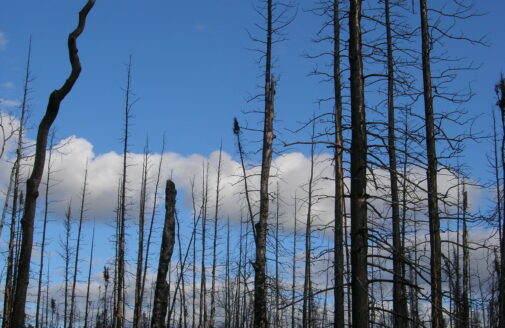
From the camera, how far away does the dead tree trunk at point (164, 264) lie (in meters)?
10.5

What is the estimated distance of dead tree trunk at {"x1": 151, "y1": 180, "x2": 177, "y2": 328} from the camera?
34.5 ft

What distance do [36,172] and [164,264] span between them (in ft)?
16.3

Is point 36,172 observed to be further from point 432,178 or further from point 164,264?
point 432,178

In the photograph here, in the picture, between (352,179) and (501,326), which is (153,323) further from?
(501,326)

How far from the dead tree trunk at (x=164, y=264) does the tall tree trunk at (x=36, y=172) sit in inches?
178

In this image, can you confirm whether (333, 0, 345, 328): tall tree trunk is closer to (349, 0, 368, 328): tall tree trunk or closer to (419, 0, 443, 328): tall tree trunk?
(349, 0, 368, 328): tall tree trunk

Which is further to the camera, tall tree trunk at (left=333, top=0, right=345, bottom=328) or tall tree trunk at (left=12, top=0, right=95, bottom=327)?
tall tree trunk at (left=12, top=0, right=95, bottom=327)

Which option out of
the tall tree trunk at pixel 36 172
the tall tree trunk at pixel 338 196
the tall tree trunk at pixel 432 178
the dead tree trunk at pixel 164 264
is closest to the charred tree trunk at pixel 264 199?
the tall tree trunk at pixel 338 196

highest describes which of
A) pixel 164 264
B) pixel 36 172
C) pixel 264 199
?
pixel 264 199

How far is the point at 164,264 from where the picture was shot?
35.1 feet

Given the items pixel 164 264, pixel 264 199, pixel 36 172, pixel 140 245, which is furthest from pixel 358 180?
pixel 140 245

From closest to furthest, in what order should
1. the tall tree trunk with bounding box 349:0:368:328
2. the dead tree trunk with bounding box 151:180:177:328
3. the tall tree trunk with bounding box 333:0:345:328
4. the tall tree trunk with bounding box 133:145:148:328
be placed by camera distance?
the tall tree trunk with bounding box 349:0:368:328
the tall tree trunk with bounding box 333:0:345:328
the dead tree trunk with bounding box 151:180:177:328
the tall tree trunk with bounding box 133:145:148:328

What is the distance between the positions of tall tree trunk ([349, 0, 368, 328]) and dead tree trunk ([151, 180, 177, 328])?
5938 millimetres

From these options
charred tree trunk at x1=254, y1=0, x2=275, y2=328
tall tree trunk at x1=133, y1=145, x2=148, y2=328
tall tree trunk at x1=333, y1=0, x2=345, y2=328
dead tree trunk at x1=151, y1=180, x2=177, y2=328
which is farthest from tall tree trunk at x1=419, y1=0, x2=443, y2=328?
tall tree trunk at x1=133, y1=145, x2=148, y2=328
